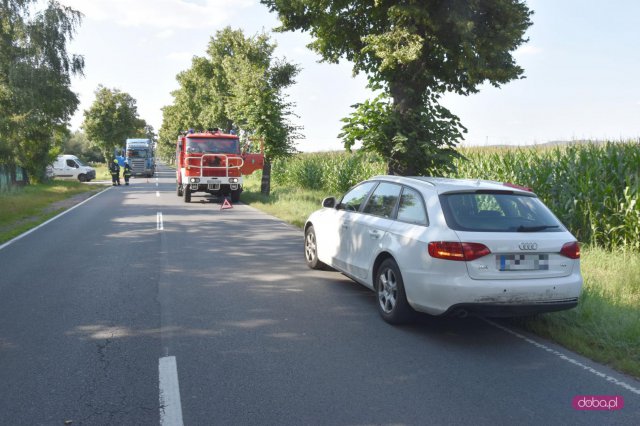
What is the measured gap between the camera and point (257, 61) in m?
25.6

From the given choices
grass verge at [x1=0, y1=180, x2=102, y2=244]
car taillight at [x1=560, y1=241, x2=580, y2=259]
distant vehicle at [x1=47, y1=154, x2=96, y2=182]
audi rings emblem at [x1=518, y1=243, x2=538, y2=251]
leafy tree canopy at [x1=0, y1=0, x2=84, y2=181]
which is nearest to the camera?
audi rings emblem at [x1=518, y1=243, x2=538, y2=251]

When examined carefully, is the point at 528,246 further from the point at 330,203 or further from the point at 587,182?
the point at 587,182

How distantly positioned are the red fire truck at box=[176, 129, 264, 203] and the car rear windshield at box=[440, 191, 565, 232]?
15.7m

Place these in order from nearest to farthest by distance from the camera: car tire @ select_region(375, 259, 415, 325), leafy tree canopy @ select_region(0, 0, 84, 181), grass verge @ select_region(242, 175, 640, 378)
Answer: grass verge @ select_region(242, 175, 640, 378) → car tire @ select_region(375, 259, 415, 325) → leafy tree canopy @ select_region(0, 0, 84, 181)

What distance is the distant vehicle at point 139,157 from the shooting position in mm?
47312

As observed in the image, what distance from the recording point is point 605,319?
540 cm

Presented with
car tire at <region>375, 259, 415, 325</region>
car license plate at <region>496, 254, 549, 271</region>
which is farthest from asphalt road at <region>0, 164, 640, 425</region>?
car license plate at <region>496, 254, 549, 271</region>

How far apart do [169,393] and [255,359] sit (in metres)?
0.86

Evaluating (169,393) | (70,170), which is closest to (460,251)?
(169,393)

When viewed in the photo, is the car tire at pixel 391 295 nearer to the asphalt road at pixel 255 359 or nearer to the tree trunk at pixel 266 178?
the asphalt road at pixel 255 359

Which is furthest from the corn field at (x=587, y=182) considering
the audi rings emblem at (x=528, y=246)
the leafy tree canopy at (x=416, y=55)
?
the audi rings emblem at (x=528, y=246)

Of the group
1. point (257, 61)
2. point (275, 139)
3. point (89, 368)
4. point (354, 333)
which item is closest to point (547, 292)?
point (354, 333)

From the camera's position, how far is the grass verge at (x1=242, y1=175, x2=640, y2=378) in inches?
189

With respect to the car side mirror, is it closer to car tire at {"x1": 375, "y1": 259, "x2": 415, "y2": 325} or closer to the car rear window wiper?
car tire at {"x1": 375, "y1": 259, "x2": 415, "y2": 325}
